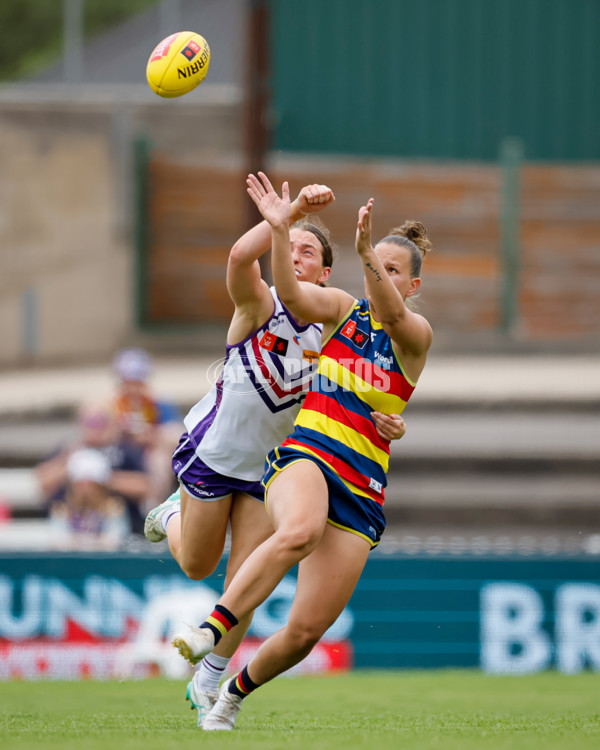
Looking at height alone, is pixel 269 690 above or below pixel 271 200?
below

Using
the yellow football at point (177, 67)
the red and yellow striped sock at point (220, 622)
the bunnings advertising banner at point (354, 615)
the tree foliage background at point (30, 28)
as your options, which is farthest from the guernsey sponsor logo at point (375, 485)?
the tree foliage background at point (30, 28)

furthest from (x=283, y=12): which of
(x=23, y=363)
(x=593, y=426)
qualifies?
(x=593, y=426)

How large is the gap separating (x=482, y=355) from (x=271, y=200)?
1253 cm

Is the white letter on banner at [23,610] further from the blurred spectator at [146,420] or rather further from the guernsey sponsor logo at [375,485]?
the guernsey sponsor logo at [375,485]

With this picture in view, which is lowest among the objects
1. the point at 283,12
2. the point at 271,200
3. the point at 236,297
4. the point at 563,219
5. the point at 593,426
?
the point at 593,426

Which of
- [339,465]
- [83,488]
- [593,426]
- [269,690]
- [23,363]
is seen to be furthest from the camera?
[23,363]

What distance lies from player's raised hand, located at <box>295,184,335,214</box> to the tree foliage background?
21.7 meters

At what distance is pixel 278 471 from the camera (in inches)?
208

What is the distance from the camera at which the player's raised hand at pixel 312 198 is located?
17.4ft

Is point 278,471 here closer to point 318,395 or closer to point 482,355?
point 318,395

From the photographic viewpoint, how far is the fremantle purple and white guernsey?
18.3 feet

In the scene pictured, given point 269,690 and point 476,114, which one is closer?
point 269,690

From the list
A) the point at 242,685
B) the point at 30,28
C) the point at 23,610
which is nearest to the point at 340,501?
the point at 242,685

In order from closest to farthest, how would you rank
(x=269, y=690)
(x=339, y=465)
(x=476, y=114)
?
(x=339, y=465) → (x=269, y=690) → (x=476, y=114)
